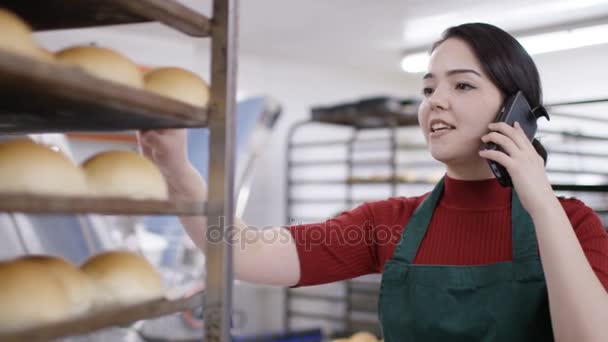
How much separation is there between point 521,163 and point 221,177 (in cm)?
67

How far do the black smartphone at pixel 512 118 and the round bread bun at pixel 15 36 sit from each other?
0.93 metres

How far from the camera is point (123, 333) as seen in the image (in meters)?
2.36

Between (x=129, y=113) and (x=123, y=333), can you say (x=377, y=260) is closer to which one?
(x=129, y=113)

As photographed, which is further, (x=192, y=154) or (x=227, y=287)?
(x=192, y=154)

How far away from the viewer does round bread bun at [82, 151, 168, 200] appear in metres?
0.82

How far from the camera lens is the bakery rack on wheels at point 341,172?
4.77m

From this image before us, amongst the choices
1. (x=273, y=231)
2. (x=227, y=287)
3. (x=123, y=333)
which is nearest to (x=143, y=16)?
(x=227, y=287)

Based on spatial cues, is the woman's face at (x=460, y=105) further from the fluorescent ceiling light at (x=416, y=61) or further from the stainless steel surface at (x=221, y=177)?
the fluorescent ceiling light at (x=416, y=61)

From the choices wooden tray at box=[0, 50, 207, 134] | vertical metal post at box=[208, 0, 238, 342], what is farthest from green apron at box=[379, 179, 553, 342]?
wooden tray at box=[0, 50, 207, 134]

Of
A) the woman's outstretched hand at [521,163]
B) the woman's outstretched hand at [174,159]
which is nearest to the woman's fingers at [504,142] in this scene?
the woman's outstretched hand at [521,163]

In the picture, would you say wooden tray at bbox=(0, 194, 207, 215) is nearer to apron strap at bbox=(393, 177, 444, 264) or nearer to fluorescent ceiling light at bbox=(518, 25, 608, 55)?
apron strap at bbox=(393, 177, 444, 264)

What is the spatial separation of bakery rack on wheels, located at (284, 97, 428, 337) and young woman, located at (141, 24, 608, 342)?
3.00 m

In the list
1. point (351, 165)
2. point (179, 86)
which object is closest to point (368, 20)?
point (351, 165)

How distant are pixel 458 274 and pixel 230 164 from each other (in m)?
0.75
